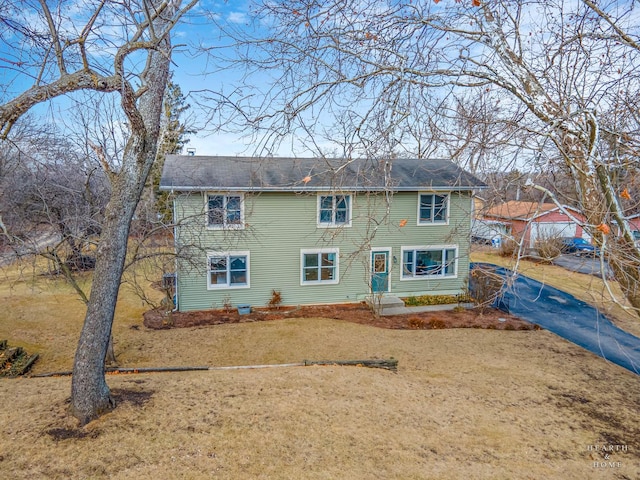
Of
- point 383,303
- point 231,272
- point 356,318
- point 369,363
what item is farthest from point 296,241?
point 369,363

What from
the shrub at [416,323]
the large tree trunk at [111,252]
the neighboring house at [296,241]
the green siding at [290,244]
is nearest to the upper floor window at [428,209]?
the neighboring house at [296,241]

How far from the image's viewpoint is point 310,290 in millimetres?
14266

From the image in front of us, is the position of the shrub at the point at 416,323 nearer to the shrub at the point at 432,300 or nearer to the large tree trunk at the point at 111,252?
the shrub at the point at 432,300

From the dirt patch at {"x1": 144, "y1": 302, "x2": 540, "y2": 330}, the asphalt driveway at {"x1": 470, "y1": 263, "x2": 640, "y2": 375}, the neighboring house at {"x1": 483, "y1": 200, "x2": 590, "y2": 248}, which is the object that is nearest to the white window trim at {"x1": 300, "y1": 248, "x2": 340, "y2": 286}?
the dirt patch at {"x1": 144, "y1": 302, "x2": 540, "y2": 330}

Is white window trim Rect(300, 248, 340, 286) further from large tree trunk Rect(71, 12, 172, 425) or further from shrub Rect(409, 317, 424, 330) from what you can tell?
large tree trunk Rect(71, 12, 172, 425)

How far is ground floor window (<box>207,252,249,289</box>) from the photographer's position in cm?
1341

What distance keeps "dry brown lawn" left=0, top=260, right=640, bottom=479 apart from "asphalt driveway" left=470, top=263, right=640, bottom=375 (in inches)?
41.3

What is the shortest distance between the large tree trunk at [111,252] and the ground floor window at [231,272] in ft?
26.0

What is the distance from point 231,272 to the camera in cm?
1358

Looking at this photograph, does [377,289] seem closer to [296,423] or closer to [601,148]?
[296,423]

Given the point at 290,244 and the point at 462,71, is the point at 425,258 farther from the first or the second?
the point at 462,71

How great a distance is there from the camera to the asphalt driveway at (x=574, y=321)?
34.8ft

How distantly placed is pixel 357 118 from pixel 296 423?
177 inches

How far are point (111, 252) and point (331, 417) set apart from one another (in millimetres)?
4137
